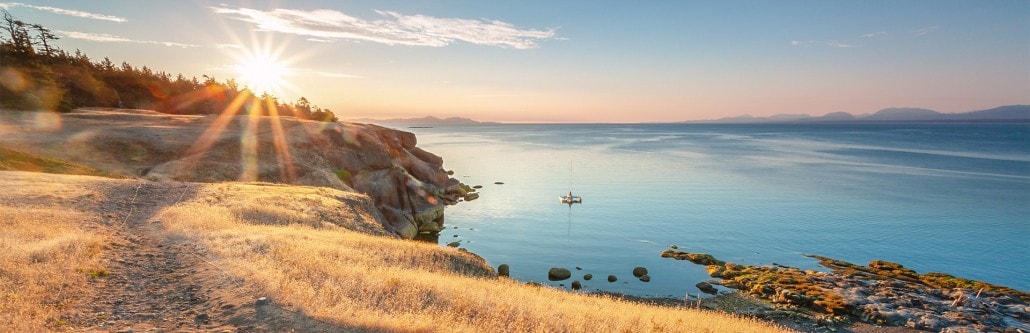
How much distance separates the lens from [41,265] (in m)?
12.3

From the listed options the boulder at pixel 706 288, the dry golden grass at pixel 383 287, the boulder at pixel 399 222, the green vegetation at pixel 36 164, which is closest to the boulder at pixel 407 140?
the boulder at pixel 399 222

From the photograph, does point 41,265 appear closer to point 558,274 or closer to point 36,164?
point 558,274

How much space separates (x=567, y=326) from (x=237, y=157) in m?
45.1

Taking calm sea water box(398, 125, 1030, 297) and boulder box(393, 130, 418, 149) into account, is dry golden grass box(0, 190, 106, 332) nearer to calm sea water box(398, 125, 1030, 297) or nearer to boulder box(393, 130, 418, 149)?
calm sea water box(398, 125, 1030, 297)

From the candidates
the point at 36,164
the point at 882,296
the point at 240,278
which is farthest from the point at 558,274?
the point at 36,164

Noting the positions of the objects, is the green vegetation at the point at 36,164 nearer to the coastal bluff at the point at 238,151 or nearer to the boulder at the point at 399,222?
the coastal bluff at the point at 238,151

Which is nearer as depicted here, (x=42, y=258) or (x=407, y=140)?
(x=42, y=258)

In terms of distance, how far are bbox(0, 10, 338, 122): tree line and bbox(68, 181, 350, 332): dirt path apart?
5689cm

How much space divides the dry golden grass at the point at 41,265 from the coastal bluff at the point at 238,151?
20.8 m

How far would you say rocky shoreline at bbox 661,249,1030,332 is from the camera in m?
26.9

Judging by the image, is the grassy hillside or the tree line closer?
the grassy hillside

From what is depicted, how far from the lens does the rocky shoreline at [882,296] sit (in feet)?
88.2


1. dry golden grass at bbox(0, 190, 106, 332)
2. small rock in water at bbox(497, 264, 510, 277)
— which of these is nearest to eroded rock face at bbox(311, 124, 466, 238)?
small rock in water at bbox(497, 264, 510, 277)

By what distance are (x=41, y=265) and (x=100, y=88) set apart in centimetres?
8333
